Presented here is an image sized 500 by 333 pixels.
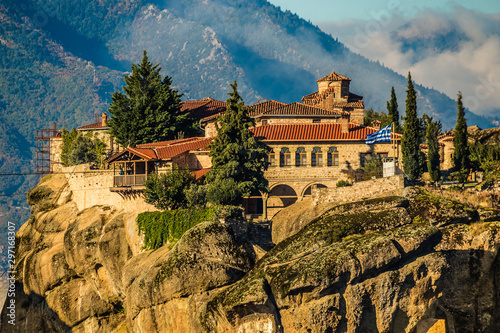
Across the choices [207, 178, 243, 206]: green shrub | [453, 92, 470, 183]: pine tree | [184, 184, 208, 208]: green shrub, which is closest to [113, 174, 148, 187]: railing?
[184, 184, 208, 208]: green shrub

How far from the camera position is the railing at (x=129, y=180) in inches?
1921

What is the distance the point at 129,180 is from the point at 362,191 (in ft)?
55.4

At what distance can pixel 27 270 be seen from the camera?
167 feet

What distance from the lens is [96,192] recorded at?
172 feet

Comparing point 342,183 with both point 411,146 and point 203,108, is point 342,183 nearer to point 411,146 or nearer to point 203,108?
point 411,146

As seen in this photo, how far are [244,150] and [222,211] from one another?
828 centimetres

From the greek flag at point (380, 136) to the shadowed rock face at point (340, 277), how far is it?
14.1 m

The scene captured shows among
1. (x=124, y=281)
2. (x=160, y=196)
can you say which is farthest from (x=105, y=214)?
(x=124, y=281)

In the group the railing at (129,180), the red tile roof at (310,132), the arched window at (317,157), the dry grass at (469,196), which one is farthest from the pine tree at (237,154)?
the dry grass at (469,196)

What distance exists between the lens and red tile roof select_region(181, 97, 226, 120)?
69750 mm

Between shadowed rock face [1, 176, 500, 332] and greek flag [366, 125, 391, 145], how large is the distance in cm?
1407

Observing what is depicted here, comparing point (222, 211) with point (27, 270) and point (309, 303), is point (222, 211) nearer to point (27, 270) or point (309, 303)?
point (309, 303)

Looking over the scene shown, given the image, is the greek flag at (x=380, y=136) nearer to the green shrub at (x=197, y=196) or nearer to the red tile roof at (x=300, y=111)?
A: the red tile roof at (x=300, y=111)

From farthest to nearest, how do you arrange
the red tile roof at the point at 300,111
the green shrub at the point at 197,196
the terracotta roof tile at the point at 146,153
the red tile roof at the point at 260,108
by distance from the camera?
1. the red tile roof at the point at 260,108
2. the red tile roof at the point at 300,111
3. the terracotta roof tile at the point at 146,153
4. the green shrub at the point at 197,196
